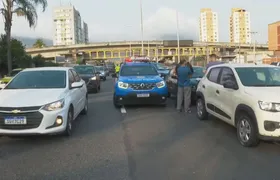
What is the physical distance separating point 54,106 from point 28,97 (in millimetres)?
583

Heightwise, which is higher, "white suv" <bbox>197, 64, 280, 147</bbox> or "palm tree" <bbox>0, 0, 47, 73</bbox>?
"palm tree" <bbox>0, 0, 47, 73</bbox>

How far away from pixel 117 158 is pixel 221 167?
5.67 ft

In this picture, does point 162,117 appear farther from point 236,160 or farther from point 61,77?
point 236,160

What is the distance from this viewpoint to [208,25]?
391 feet

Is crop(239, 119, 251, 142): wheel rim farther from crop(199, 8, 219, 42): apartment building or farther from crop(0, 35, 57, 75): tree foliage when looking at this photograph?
crop(199, 8, 219, 42): apartment building

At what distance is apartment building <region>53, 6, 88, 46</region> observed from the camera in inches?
5330

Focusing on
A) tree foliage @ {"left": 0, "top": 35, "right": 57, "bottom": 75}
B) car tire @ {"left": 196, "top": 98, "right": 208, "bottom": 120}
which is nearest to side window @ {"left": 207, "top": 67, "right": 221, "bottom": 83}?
car tire @ {"left": 196, "top": 98, "right": 208, "bottom": 120}

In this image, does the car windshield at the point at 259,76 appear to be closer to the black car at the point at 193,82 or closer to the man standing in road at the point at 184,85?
the man standing in road at the point at 184,85

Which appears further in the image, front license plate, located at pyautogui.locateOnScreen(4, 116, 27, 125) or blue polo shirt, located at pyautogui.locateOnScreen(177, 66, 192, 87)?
blue polo shirt, located at pyautogui.locateOnScreen(177, 66, 192, 87)

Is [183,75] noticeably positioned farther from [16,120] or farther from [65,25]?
[65,25]

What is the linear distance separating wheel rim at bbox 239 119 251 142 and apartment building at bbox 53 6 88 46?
132 metres

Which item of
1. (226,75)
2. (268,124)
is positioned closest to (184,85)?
(226,75)

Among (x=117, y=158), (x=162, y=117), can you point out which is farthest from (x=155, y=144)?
(x=162, y=117)

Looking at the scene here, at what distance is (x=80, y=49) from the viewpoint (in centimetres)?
10531
